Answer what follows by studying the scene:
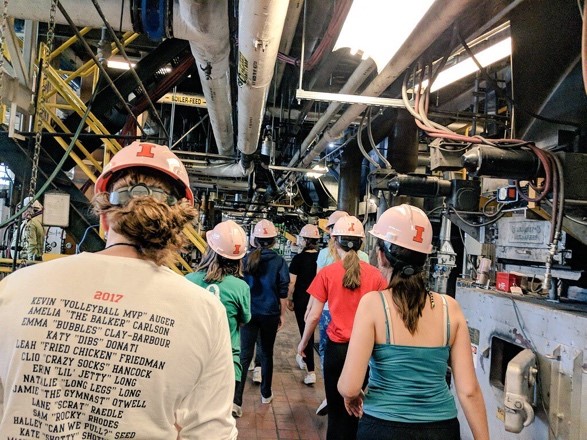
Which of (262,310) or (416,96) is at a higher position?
(416,96)

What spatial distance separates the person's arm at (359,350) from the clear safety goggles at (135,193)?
3.41 ft

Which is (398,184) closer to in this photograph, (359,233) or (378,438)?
(359,233)

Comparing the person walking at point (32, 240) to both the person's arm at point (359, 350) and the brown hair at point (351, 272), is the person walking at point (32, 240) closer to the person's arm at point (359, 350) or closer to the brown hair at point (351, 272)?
the brown hair at point (351, 272)

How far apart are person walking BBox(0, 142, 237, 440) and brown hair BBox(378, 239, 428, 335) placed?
95 centimetres

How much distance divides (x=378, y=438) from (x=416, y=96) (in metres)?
2.18

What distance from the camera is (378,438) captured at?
1763 mm

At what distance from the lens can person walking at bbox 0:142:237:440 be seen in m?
0.97

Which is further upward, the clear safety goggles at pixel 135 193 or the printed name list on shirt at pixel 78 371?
the clear safety goggles at pixel 135 193

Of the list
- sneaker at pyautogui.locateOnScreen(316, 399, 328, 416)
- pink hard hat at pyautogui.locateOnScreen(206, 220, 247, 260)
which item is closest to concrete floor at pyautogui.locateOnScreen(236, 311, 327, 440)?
sneaker at pyautogui.locateOnScreen(316, 399, 328, 416)

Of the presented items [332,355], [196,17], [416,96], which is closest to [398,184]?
[416,96]

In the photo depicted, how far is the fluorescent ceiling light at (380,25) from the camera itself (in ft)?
6.55

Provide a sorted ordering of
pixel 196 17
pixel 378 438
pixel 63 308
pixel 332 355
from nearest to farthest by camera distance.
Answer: pixel 63 308 → pixel 378 438 → pixel 196 17 → pixel 332 355

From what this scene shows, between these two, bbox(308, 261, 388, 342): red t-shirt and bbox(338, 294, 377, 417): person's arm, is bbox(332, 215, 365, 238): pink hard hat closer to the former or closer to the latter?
bbox(308, 261, 388, 342): red t-shirt

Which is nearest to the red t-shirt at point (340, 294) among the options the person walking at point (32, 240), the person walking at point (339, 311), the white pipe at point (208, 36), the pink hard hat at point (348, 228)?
the person walking at point (339, 311)
